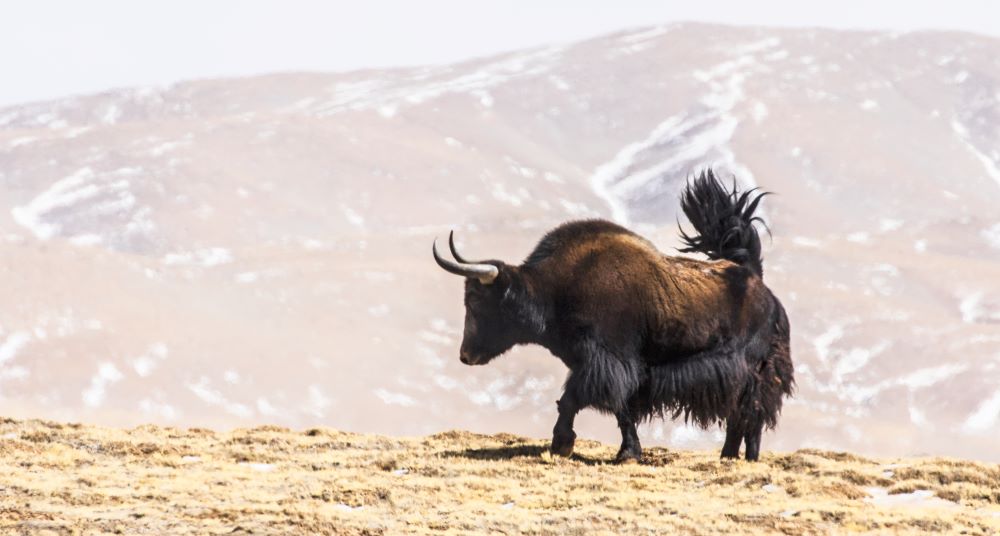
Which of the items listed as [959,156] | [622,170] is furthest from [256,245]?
[959,156]

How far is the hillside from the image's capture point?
9394 cm

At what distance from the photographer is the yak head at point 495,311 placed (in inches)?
500

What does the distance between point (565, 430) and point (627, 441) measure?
0.56 m

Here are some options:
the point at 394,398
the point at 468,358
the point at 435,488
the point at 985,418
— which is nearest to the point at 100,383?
the point at 394,398

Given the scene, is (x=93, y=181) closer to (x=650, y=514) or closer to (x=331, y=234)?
(x=331, y=234)

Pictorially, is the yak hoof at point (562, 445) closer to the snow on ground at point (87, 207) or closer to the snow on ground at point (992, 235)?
the snow on ground at point (87, 207)

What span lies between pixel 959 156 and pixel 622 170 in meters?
45.1

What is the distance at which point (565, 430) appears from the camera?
488 inches

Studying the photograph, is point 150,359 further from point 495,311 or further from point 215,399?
point 495,311

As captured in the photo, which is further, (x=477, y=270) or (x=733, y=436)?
(x=733, y=436)

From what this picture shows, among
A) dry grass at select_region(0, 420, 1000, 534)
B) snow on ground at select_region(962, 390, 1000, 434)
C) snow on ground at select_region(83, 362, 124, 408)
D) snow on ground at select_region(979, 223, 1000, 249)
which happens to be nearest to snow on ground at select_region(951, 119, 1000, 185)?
snow on ground at select_region(979, 223, 1000, 249)

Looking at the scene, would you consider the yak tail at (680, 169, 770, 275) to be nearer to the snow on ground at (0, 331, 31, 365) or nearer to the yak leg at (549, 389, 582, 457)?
the yak leg at (549, 389, 582, 457)

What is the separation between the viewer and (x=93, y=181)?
152000 mm

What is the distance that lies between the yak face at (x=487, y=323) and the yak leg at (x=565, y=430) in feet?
2.73
